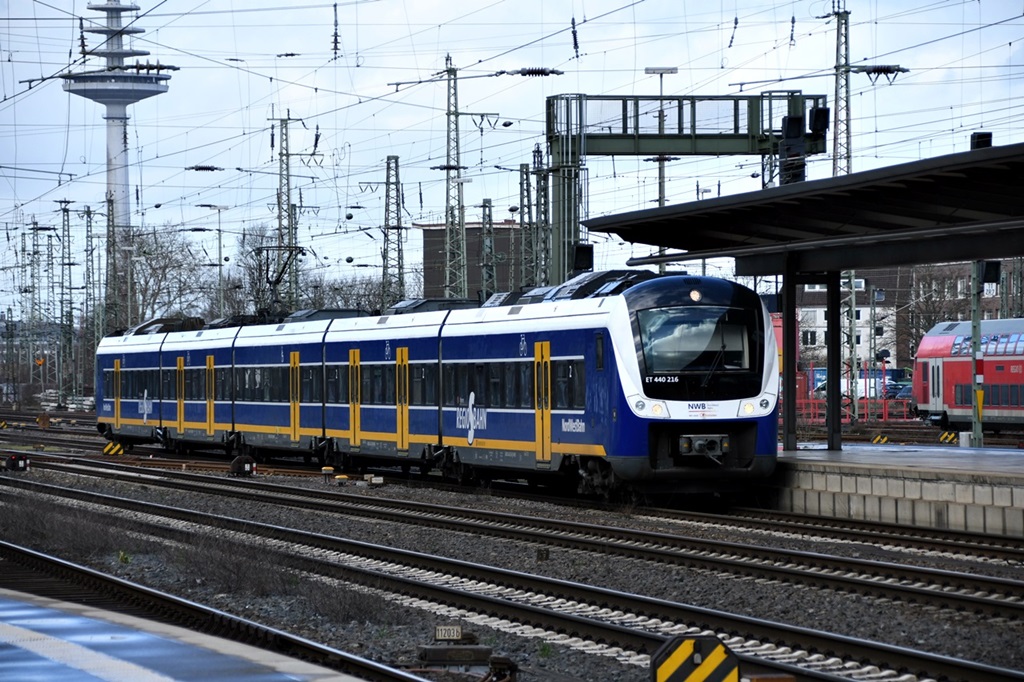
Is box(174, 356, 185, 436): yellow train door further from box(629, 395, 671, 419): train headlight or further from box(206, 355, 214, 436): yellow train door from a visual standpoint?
box(629, 395, 671, 419): train headlight

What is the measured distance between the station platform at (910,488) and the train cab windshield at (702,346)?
6.42 ft

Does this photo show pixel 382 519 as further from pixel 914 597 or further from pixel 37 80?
pixel 37 80

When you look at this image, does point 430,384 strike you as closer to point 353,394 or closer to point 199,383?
point 353,394

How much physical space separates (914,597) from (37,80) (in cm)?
2725

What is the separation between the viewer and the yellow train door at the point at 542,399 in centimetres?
2288

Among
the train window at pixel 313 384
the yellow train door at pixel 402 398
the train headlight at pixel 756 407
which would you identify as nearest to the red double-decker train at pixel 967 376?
the train window at pixel 313 384

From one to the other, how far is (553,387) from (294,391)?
11.7 meters

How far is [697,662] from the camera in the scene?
795 centimetres

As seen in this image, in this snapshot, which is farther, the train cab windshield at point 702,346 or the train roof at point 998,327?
the train roof at point 998,327

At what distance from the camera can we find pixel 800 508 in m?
22.2

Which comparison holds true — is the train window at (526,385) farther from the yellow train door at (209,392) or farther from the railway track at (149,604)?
the yellow train door at (209,392)

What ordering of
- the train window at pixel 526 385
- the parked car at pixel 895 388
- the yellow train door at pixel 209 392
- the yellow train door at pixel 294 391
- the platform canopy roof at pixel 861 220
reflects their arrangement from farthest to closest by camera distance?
the parked car at pixel 895 388 < the yellow train door at pixel 209 392 < the yellow train door at pixel 294 391 < the train window at pixel 526 385 < the platform canopy roof at pixel 861 220

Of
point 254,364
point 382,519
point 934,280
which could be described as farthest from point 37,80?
point 934,280

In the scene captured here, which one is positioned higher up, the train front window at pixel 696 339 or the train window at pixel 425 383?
the train front window at pixel 696 339
